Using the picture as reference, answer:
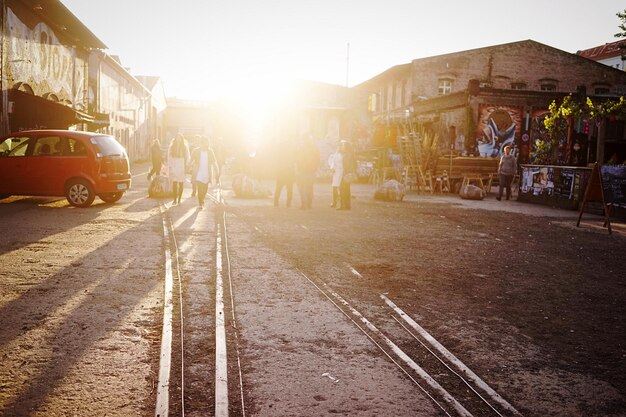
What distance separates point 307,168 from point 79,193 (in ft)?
18.5

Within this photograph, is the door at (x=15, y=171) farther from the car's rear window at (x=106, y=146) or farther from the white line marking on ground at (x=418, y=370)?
the white line marking on ground at (x=418, y=370)

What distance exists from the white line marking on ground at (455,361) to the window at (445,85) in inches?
1304

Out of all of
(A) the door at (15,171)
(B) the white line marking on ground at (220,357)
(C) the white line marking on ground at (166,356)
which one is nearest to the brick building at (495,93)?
(A) the door at (15,171)

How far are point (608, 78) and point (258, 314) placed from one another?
3852cm

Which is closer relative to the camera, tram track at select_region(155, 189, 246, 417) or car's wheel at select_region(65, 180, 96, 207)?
tram track at select_region(155, 189, 246, 417)

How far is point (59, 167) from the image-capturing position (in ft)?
44.1

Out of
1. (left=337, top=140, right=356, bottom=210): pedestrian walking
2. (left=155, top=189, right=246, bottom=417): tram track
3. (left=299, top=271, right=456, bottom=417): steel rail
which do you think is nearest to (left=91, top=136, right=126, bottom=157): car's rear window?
(left=337, top=140, right=356, bottom=210): pedestrian walking

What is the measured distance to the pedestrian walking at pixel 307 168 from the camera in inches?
579

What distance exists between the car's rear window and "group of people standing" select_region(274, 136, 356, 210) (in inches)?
162

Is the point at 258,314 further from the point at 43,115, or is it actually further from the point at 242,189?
the point at 43,115

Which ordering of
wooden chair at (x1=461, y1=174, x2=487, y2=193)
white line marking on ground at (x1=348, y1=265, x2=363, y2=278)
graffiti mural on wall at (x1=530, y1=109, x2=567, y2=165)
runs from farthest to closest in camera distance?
graffiti mural on wall at (x1=530, y1=109, x2=567, y2=165), wooden chair at (x1=461, y1=174, x2=487, y2=193), white line marking on ground at (x1=348, y1=265, x2=363, y2=278)

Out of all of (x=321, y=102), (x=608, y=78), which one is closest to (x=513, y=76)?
(x=608, y=78)

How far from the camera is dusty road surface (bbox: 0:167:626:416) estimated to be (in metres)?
3.55

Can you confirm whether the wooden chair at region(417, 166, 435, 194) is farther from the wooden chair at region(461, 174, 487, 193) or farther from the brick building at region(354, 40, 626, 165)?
the brick building at region(354, 40, 626, 165)
